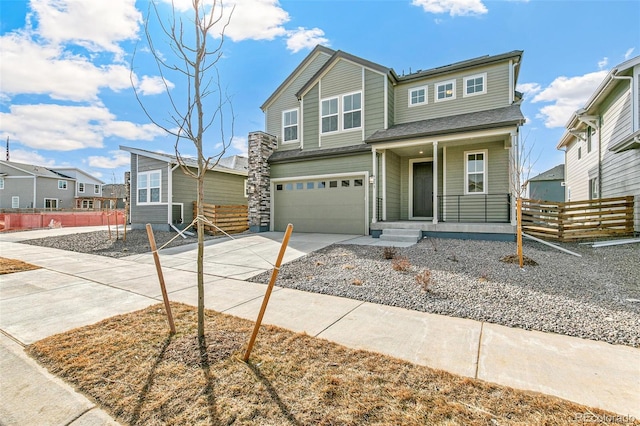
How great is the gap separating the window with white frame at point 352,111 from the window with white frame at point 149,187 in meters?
9.08

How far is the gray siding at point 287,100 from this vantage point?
12758mm

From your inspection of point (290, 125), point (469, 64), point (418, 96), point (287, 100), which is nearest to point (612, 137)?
point (469, 64)

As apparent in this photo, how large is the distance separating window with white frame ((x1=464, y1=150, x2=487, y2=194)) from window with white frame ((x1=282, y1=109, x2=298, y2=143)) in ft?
23.8

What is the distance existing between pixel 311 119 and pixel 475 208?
7514 millimetres

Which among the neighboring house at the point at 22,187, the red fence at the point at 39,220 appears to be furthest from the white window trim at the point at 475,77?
the neighboring house at the point at 22,187

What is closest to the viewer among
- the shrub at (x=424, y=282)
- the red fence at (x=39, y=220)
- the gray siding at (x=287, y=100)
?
the shrub at (x=424, y=282)

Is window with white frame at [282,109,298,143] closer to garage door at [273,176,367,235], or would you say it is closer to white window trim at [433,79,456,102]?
garage door at [273,176,367,235]

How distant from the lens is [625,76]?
27.1 ft

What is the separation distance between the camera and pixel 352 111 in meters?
11.3

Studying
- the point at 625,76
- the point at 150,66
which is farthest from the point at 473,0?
the point at 150,66

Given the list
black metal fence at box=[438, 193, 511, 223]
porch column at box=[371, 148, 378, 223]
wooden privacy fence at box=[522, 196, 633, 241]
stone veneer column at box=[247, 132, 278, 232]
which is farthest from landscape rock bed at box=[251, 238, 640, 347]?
stone veneer column at box=[247, 132, 278, 232]

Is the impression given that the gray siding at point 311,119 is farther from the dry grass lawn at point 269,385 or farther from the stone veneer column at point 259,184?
the dry grass lawn at point 269,385

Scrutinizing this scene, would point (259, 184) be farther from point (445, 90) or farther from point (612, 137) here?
point (612, 137)

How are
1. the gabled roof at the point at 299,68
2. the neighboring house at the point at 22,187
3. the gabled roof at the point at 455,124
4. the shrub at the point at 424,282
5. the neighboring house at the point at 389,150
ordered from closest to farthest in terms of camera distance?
1. the shrub at the point at 424,282
2. the gabled roof at the point at 455,124
3. the neighboring house at the point at 389,150
4. the gabled roof at the point at 299,68
5. the neighboring house at the point at 22,187
